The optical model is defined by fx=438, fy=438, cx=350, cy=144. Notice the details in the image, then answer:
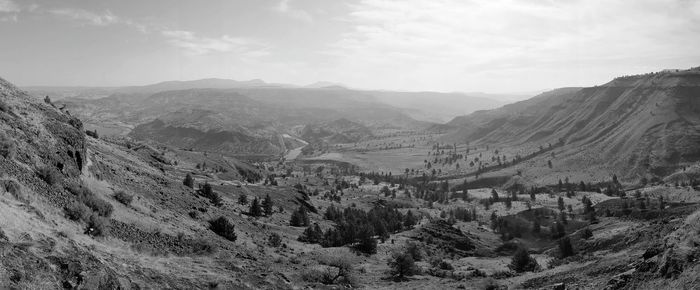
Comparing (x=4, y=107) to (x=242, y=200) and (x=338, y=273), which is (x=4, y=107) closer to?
(x=338, y=273)

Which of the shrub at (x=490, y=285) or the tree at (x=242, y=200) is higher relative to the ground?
the shrub at (x=490, y=285)

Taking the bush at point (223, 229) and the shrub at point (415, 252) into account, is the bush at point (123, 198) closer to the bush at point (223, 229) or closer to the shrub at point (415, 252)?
the bush at point (223, 229)

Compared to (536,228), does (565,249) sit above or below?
above

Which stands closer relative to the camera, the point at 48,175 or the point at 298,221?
the point at 48,175

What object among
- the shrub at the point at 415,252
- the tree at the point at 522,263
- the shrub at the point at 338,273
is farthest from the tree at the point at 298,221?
the tree at the point at 522,263

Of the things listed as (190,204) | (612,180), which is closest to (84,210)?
(190,204)

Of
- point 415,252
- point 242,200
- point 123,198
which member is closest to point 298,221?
point 242,200

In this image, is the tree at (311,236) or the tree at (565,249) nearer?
the tree at (311,236)
